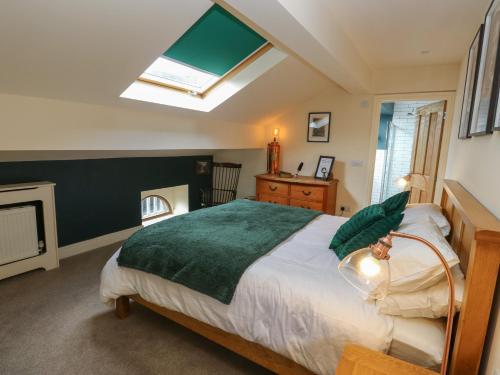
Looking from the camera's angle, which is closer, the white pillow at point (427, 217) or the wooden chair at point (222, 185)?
the white pillow at point (427, 217)

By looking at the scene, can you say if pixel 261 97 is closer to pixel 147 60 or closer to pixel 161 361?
pixel 147 60

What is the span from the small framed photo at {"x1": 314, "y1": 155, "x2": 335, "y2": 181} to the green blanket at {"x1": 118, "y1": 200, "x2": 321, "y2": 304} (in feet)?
5.43

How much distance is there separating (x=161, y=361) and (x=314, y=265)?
1.12 m

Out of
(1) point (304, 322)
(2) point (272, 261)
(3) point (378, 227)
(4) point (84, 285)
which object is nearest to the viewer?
(1) point (304, 322)

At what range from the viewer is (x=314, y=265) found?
5.25 feet

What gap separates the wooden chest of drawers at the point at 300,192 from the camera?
12.1 ft

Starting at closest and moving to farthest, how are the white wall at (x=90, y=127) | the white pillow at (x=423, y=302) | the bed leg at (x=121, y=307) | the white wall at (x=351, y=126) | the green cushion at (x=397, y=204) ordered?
the white pillow at (x=423, y=302), the green cushion at (x=397, y=204), the white wall at (x=90, y=127), the bed leg at (x=121, y=307), the white wall at (x=351, y=126)

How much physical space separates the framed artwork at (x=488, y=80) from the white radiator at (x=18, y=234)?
3.48 meters

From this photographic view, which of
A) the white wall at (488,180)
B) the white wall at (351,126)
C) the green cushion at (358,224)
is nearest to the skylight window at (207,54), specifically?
the white wall at (351,126)

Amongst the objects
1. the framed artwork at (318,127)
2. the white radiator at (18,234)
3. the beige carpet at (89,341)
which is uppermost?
the framed artwork at (318,127)

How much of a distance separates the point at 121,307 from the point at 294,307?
1.41m

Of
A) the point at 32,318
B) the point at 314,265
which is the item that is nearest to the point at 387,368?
the point at 314,265

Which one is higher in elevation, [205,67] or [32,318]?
[205,67]

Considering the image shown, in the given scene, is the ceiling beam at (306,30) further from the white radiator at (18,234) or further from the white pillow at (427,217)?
→ the white radiator at (18,234)
